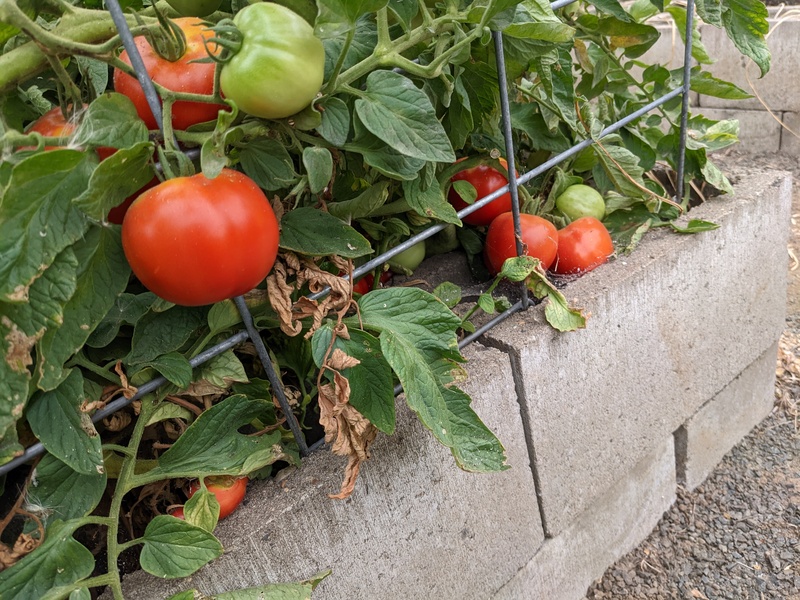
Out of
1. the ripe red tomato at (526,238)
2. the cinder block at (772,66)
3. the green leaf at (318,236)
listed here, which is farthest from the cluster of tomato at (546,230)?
the cinder block at (772,66)

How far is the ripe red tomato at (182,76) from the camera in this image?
2.14ft

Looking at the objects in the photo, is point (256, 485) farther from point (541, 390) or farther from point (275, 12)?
point (275, 12)

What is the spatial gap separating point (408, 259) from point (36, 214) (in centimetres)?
72

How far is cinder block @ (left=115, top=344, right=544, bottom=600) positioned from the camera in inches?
32.8

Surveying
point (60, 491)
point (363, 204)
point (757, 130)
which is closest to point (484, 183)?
point (363, 204)

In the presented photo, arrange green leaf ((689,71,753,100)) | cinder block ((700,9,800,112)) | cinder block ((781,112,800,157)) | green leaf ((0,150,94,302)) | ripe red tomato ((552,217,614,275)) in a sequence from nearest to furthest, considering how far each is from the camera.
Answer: green leaf ((0,150,94,302)) → ripe red tomato ((552,217,614,275)) → green leaf ((689,71,753,100)) → cinder block ((700,9,800,112)) → cinder block ((781,112,800,157))

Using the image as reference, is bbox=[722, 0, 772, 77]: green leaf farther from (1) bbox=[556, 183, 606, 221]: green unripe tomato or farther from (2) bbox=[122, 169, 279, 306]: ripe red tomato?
(2) bbox=[122, 169, 279, 306]: ripe red tomato

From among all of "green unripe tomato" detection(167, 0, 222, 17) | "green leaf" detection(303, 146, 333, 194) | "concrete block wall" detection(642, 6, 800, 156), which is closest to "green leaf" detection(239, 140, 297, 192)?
"green leaf" detection(303, 146, 333, 194)

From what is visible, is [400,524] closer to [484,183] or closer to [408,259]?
[408,259]

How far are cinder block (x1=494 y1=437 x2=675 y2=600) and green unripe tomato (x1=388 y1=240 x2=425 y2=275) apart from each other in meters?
0.59

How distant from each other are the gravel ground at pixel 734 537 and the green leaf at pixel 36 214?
1.31 metres

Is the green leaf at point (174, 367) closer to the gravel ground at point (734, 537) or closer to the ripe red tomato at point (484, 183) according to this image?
the ripe red tomato at point (484, 183)

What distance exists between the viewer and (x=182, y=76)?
0.65 meters

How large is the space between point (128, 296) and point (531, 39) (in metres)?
0.65
